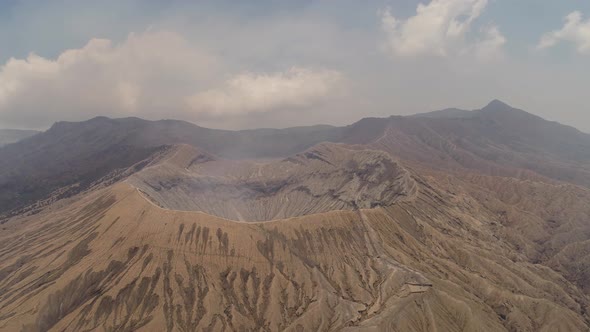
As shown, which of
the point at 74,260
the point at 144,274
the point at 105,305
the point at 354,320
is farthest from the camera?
the point at 74,260

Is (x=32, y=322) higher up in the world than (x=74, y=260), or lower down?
lower down

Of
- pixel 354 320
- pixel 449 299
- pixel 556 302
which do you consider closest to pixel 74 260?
pixel 354 320

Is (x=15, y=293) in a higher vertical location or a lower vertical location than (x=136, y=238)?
lower

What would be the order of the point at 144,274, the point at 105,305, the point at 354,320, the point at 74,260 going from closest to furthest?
the point at 354,320
the point at 105,305
the point at 144,274
the point at 74,260

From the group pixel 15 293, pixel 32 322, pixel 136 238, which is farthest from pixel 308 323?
pixel 15 293

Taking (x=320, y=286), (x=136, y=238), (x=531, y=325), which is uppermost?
(x=136, y=238)

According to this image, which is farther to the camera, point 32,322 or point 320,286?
point 320,286

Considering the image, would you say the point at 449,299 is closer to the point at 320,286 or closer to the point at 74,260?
the point at 320,286

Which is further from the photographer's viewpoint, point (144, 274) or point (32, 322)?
point (144, 274)

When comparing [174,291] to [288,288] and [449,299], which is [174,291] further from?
[449,299]
